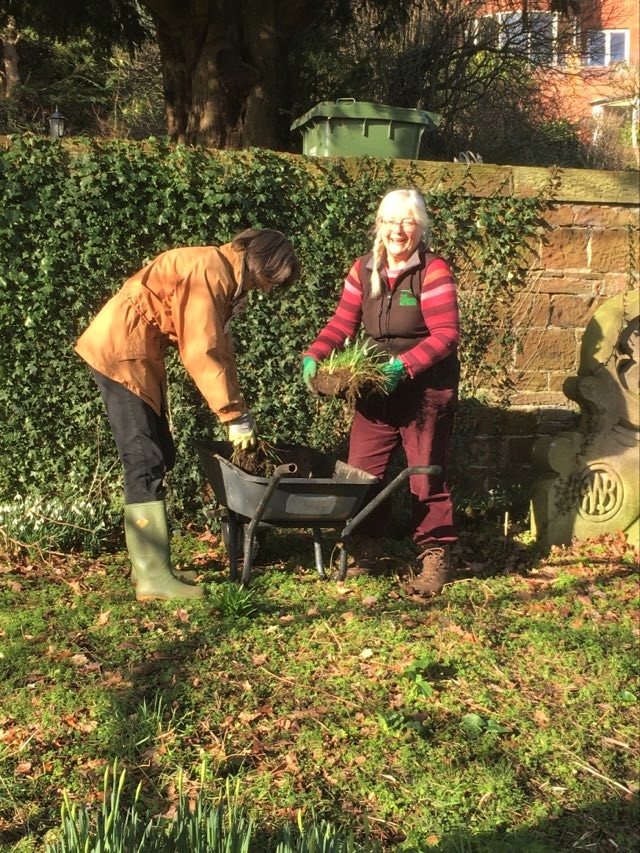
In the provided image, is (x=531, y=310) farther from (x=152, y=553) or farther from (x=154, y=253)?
(x=152, y=553)

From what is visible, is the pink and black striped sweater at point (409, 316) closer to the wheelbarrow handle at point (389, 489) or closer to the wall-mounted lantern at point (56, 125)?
the wheelbarrow handle at point (389, 489)

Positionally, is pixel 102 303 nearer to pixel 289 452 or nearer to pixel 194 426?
pixel 194 426

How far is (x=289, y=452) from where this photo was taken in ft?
15.2

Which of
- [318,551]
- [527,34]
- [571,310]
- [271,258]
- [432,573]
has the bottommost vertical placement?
[432,573]

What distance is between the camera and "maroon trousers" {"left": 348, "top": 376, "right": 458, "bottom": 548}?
15.3 feet

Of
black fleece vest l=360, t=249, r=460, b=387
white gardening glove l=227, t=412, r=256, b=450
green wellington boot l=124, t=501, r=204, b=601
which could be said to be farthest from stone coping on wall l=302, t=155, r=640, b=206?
green wellington boot l=124, t=501, r=204, b=601

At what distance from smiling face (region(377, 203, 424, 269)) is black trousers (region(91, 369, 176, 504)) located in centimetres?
147

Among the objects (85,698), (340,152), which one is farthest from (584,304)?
(85,698)

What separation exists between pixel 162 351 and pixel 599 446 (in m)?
2.98

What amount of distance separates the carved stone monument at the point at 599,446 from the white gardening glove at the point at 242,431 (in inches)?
90.6

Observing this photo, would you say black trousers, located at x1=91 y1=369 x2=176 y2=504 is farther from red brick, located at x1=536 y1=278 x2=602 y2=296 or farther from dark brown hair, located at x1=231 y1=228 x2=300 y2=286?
red brick, located at x1=536 y1=278 x2=602 y2=296

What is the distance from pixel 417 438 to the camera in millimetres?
4703

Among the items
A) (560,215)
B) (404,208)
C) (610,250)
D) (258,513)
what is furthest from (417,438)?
(610,250)

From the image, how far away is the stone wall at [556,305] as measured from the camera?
5.96m
